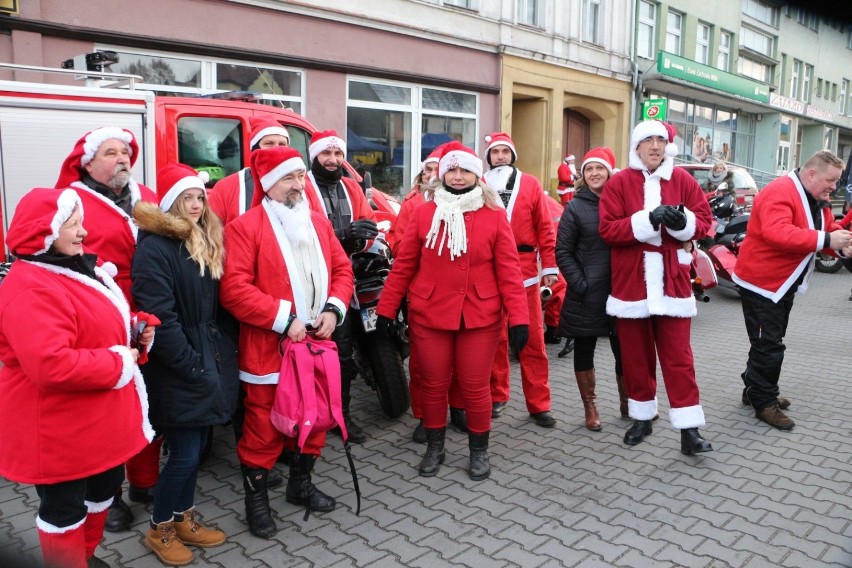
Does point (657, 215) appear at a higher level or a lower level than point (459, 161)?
lower

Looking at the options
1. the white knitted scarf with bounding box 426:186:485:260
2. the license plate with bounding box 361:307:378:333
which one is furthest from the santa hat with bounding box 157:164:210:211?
the license plate with bounding box 361:307:378:333

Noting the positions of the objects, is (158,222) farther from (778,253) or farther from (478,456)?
(778,253)

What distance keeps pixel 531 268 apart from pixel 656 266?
92 centimetres

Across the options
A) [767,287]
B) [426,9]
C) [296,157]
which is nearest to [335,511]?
[296,157]

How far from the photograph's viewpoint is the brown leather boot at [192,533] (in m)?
3.22

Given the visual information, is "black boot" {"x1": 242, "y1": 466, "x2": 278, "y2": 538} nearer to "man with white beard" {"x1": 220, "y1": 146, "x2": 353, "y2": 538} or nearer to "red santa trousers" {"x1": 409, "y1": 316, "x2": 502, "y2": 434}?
"man with white beard" {"x1": 220, "y1": 146, "x2": 353, "y2": 538}

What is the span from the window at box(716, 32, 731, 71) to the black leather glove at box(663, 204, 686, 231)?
21.7 metres

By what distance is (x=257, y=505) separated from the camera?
11.1ft

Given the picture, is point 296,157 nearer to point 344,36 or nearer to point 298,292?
point 298,292

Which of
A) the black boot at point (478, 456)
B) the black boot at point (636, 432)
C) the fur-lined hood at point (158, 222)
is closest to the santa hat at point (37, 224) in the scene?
the fur-lined hood at point (158, 222)

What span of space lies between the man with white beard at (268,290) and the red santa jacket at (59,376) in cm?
76

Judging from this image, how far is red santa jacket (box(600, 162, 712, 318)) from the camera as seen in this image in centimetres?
421

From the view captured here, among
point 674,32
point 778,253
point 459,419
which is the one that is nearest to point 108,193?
point 459,419

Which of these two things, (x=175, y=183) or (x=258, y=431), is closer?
(x=175, y=183)
